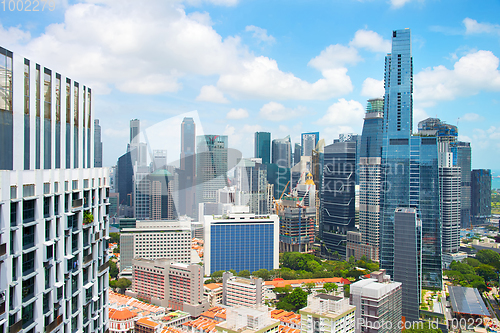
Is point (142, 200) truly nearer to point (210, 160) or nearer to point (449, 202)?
point (210, 160)

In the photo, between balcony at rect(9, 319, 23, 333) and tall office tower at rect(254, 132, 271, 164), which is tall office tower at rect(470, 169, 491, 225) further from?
balcony at rect(9, 319, 23, 333)

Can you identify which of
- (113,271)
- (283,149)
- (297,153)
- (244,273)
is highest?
(283,149)

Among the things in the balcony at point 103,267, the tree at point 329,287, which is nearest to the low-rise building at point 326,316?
the balcony at point 103,267

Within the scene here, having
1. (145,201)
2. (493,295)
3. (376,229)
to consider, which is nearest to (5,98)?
(493,295)

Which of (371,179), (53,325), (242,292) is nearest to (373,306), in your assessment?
(242,292)

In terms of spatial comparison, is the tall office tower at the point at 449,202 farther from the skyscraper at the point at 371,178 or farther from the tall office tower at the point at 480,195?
the tall office tower at the point at 480,195

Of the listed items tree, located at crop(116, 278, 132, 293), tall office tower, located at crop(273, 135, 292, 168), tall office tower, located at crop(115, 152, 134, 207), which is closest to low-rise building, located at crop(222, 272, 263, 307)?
tree, located at crop(116, 278, 132, 293)
